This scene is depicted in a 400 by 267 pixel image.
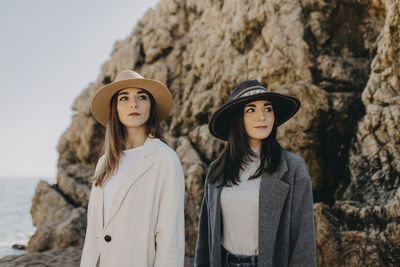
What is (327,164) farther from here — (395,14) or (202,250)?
(202,250)

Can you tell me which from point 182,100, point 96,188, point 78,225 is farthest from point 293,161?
point 78,225

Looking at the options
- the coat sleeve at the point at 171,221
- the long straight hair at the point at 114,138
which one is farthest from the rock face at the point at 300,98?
the long straight hair at the point at 114,138

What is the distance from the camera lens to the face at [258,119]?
9.02 feet

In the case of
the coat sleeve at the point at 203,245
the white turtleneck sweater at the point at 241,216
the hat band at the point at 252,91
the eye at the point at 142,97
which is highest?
the hat band at the point at 252,91

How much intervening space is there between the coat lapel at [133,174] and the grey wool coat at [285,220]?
2.79ft

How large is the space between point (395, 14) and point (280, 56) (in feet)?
8.32

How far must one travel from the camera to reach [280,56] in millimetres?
7262

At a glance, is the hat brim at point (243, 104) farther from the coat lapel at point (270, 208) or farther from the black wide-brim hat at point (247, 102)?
the coat lapel at point (270, 208)

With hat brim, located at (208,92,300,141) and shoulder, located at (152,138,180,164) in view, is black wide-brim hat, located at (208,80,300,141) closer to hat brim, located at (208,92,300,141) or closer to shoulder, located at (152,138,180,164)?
hat brim, located at (208,92,300,141)

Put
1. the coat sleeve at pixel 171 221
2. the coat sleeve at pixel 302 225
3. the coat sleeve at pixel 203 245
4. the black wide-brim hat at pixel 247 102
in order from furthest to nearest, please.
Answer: the coat sleeve at pixel 203 245 < the black wide-brim hat at pixel 247 102 < the coat sleeve at pixel 302 225 < the coat sleeve at pixel 171 221

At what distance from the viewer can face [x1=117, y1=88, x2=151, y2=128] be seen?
2541 mm

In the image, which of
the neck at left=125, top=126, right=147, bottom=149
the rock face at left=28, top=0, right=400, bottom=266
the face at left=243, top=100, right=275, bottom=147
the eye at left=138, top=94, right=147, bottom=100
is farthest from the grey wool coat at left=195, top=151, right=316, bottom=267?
the rock face at left=28, top=0, right=400, bottom=266

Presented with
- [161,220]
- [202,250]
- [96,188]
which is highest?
[96,188]

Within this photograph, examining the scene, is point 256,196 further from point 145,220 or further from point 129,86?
point 129,86
